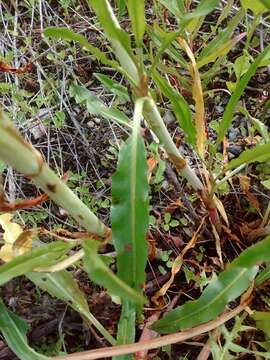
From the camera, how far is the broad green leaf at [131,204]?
0.82m

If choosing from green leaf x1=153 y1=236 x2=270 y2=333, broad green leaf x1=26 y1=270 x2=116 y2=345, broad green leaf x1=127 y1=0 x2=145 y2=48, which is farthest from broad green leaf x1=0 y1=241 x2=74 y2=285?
broad green leaf x1=127 y1=0 x2=145 y2=48

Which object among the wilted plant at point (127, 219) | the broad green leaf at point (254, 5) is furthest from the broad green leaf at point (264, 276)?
the broad green leaf at point (254, 5)

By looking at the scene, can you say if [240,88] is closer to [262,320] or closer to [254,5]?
[254,5]

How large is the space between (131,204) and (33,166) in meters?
0.17

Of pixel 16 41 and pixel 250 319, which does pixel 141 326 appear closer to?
pixel 250 319

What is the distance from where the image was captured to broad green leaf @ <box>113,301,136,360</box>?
97 centimetres

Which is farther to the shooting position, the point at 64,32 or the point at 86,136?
the point at 86,136

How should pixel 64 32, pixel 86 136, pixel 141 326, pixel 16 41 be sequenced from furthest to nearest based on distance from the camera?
pixel 16 41 → pixel 86 136 → pixel 141 326 → pixel 64 32

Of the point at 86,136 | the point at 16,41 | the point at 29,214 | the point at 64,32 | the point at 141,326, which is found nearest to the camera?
the point at 64,32

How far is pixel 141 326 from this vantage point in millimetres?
1096

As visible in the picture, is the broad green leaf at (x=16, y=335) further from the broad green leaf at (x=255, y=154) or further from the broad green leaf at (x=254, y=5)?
the broad green leaf at (x=254, y=5)

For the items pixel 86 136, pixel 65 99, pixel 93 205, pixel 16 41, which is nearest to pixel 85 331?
pixel 93 205

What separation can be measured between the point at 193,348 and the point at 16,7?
1.06 meters

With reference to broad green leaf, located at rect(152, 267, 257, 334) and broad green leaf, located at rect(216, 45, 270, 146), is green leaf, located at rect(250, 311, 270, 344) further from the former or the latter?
broad green leaf, located at rect(216, 45, 270, 146)
